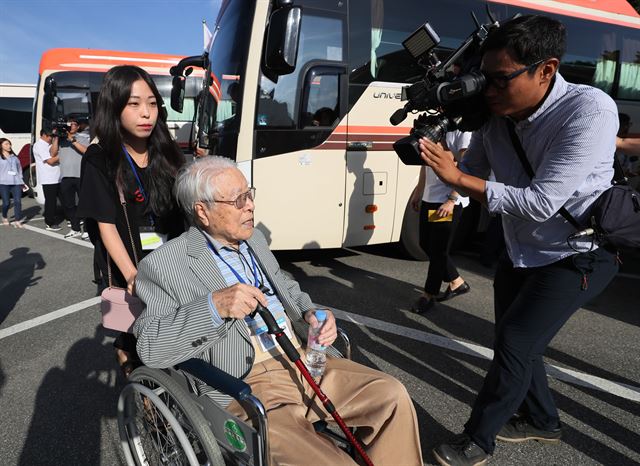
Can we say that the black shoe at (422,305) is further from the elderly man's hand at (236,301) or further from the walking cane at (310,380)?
the elderly man's hand at (236,301)

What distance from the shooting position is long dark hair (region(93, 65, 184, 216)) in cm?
209

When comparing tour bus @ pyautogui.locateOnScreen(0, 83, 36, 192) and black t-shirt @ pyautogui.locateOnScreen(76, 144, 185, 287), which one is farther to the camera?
tour bus @ pyautogui.locateOnScreen(0, 83, 36, 192)

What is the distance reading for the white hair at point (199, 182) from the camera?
6.21 ft

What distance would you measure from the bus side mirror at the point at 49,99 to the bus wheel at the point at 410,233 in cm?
815

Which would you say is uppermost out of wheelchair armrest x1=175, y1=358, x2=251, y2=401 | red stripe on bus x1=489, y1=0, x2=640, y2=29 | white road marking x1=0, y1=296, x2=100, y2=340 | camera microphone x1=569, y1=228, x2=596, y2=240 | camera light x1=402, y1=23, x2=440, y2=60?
red stripe on bus x1=489, y1=0, x2=640, y2=29

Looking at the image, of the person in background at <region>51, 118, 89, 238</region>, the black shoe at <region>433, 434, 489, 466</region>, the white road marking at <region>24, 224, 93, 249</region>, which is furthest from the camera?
the person in background at <region>51, 118, 89, 238</region>

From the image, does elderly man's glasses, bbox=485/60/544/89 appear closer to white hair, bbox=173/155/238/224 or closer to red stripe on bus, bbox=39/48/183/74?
white hair, bbox=173/155/238/224

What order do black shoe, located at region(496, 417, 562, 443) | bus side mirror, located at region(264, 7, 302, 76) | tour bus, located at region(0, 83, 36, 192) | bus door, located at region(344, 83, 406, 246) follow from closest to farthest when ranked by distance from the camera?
1. black shoe, located at region(496, 417, 562, 443)
2. bus side mirror, located at region(264, 7, 302, 76)
3. bus door, located at region(344, 83, 406, 246)
4. tour bus, located at region(0, 83, 36, 192)

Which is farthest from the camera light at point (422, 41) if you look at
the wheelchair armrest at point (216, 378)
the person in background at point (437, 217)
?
the wheelchair armrest at point (216, 378)

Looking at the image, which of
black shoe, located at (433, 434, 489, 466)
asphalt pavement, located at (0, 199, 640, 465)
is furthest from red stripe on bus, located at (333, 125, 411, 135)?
black shoe, located at (433, 434, 489, 466)

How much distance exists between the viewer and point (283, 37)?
3697 millimetres

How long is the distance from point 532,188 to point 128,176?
1.88m

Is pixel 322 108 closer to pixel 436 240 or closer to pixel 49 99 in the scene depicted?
pixel 436 240

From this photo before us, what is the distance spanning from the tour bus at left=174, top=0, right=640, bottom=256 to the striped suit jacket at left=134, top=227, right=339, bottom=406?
2498 mm
